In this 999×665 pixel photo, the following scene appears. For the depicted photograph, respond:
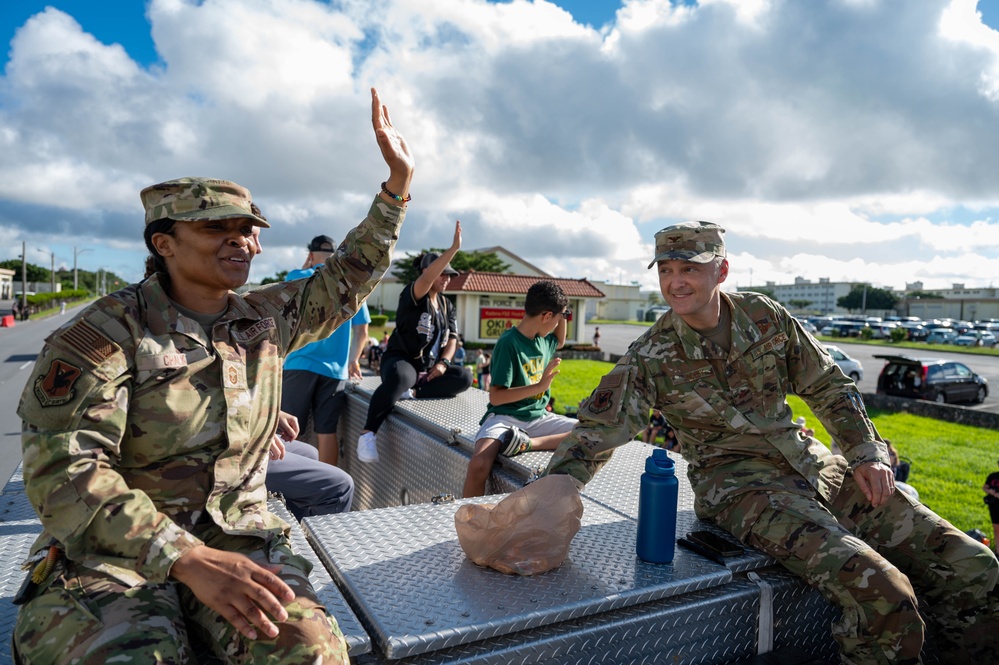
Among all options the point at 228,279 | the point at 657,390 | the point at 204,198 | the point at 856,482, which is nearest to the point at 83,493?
the point at 228,279

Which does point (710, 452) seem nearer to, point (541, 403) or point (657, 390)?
point (657, 390)

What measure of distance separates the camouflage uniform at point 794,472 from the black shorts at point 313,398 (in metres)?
2.59

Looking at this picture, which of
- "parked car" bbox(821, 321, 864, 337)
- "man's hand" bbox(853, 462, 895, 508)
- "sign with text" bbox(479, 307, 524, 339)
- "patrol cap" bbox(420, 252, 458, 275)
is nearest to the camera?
"man's hand" bbox(853, 462, 895, 508)

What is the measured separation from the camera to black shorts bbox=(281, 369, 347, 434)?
14.8ft

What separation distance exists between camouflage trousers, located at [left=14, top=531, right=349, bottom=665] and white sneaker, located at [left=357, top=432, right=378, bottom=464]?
264 centimetres

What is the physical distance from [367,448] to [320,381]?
64cm

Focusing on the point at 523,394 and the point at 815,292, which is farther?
the point at 815,292

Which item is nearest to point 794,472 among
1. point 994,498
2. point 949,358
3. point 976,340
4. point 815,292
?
point 994,498

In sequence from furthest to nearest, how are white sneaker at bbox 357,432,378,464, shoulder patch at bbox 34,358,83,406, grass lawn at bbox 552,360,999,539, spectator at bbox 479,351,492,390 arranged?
spectator at bbox 479,351,492,390 → grass lawn at bbox 552,360,999,539 → white sneaker at bbox 357,432,378,464 → shoulder patch at bbox 34,358,83,406

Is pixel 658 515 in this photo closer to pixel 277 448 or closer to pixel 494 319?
pixel 277 448

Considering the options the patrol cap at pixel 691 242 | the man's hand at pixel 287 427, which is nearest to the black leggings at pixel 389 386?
the man's hand at pixel 287 427

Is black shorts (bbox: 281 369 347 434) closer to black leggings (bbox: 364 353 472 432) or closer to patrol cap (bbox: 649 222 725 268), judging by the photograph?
black leggings (bbox: 364 353 472 432)

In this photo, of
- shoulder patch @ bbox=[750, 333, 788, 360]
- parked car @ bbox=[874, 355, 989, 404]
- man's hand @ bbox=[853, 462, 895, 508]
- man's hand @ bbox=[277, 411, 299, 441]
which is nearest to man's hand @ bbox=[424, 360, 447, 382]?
man's hand @ bbox=[277, 411, 299, 441]

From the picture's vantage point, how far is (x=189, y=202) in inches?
71.6
